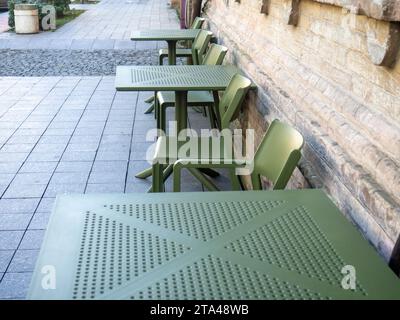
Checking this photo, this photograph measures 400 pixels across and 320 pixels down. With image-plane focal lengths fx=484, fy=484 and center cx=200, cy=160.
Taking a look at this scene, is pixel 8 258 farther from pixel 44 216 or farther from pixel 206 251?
pixel 206 251

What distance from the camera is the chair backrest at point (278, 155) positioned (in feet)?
7.91

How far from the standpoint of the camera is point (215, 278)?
157cm

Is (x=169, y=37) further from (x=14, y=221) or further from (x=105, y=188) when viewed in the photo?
(x=14, y=221)

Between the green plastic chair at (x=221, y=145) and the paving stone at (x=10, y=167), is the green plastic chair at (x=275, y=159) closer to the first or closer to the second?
the green plastic chair at (x=221, y=145)

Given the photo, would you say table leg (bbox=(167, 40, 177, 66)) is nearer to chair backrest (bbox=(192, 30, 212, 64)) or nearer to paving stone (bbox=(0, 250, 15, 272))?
chair backrest (bbox=(192, 30, 212, 64))

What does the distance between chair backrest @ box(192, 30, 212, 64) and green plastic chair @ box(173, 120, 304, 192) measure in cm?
311

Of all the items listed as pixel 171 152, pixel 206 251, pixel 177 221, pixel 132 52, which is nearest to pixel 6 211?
pixel 171 152

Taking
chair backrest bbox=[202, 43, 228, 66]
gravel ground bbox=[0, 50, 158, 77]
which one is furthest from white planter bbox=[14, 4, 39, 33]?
chair backrest bbox=[202, 43, 228, 66]

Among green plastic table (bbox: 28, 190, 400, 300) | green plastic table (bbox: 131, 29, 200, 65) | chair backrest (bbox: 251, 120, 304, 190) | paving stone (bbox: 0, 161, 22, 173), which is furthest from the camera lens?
green plastic table (bbox: 131, 29, 200, 65)

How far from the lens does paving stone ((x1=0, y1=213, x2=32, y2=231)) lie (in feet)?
11.0

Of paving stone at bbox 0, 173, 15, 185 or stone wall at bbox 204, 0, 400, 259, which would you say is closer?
stone wall at bbox 204, 0, 400, 259

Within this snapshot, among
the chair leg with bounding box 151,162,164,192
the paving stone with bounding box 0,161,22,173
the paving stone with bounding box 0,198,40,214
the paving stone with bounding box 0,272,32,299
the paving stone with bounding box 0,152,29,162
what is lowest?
the paving stone with bounding box 0,272,32,299
